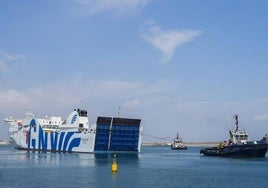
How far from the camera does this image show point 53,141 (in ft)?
401

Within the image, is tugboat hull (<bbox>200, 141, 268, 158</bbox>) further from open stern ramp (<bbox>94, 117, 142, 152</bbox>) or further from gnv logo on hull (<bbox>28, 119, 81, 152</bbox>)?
gnv logo on hull (<bbox>28, 119, 81, 152</bbox>)

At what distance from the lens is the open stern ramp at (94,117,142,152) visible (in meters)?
109

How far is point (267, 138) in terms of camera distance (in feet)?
309

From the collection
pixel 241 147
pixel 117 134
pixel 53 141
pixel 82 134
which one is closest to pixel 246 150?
pixel 241 147

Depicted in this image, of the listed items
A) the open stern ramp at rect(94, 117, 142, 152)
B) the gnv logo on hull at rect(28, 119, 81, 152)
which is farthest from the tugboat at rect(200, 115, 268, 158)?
the gnv logo on hull at rect(28, 119, 81, 152)

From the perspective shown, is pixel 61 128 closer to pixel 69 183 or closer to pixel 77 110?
pixel 77 110

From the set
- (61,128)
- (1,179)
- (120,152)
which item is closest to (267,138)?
(120,152)

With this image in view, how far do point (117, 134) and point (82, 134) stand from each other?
31.6ft

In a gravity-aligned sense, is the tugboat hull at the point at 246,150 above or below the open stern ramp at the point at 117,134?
below

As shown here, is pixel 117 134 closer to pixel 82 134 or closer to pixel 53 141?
pixel 82 134

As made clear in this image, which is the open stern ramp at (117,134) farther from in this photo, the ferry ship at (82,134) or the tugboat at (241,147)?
the tugboat at (241,147)

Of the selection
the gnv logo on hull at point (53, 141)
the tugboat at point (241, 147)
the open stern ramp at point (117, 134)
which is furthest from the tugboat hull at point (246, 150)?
the gnv logo on hull at point (53, 141)

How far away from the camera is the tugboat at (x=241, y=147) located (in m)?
90.0

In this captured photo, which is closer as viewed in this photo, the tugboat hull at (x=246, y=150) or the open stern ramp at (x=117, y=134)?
the tugboat hull at (x=246, y=150)
